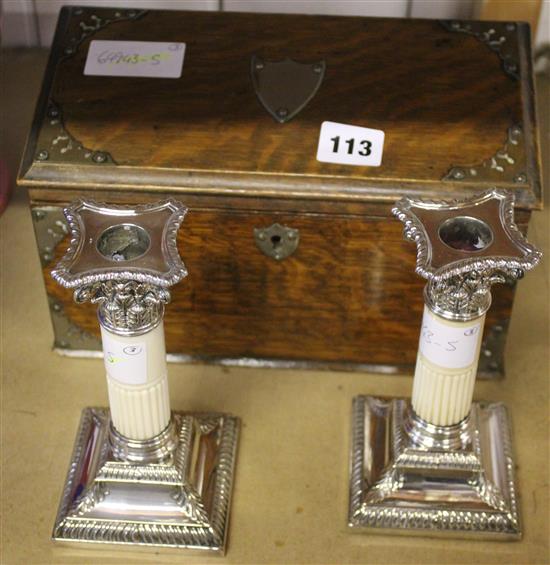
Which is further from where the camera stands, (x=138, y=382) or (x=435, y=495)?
(x=435, y=495)

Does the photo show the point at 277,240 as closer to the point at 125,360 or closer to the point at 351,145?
the point at 351,145

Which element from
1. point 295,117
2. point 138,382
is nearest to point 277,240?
point 295,117

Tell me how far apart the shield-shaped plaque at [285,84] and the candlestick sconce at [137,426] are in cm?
45

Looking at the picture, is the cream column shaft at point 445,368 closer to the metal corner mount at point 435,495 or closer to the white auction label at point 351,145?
the metal corner mount at point 435,495

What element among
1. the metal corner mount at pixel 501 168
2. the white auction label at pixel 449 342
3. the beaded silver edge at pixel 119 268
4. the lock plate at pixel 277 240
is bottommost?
the lock plate at pixel 277 240

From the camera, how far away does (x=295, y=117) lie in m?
2.18

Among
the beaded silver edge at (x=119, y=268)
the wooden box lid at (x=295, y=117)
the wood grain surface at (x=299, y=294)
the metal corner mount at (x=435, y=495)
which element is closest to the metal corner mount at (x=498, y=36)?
the wooden box lid at (x=295, y=117)

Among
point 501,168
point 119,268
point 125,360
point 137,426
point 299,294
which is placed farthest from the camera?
point 299,294

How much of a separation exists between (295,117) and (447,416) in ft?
2.02

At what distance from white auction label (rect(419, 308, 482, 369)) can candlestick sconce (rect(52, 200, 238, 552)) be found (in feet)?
1.38

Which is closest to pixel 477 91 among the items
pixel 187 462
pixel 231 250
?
pixel 231 250

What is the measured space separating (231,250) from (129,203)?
21 centimetres

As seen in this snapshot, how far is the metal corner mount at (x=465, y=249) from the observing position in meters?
1.74

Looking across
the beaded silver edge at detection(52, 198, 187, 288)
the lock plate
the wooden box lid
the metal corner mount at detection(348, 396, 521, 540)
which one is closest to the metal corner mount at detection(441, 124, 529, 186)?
the wooden box lid
